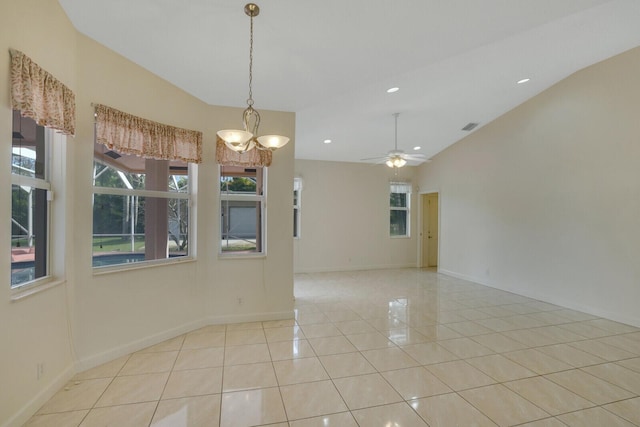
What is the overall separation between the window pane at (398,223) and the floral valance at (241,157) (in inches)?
202

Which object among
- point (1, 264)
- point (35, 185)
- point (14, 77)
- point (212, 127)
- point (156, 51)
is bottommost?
point (1, 264)

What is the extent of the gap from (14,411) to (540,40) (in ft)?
19.3

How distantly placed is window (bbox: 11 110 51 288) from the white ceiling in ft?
3.38

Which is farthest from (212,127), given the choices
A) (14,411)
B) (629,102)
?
→ (629,102)

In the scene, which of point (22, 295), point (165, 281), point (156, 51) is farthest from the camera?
point (165, 281)

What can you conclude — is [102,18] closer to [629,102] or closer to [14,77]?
[14,77]

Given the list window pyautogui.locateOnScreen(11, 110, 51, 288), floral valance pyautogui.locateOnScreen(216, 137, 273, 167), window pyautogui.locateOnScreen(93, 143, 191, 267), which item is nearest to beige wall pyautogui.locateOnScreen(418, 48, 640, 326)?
floral valance pyautogui.locateOnScreen(216, 137, 273, 167)

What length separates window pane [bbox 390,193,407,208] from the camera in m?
8.32

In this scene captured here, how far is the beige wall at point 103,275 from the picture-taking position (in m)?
2.02

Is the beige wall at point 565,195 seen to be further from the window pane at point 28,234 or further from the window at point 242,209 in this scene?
the window pane at point 28,234

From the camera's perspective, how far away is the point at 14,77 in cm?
191

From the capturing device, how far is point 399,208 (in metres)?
8.37

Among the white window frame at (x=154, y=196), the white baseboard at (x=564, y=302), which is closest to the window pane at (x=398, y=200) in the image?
the white baseboard at (x=564, y=302)

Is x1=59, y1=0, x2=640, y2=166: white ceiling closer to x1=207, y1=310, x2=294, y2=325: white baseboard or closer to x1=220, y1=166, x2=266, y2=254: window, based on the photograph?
x1=220, y1=166, x2=266, y2=254: window
